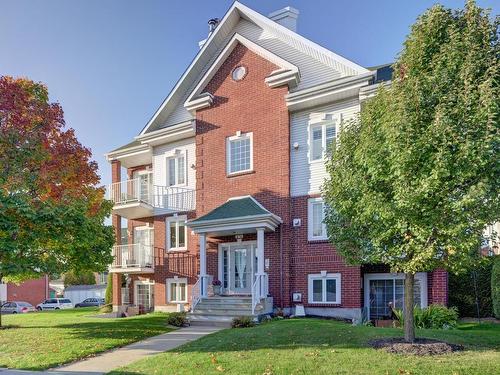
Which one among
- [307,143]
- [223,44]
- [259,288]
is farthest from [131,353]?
[223,44]

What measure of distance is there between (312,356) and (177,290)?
13.2 meters

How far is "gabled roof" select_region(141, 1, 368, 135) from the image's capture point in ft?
56.9

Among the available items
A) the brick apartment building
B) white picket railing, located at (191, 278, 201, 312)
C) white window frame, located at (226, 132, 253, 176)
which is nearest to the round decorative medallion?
the brick apartment building

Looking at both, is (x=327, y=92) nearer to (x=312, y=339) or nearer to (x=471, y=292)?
(x=471, y=292)

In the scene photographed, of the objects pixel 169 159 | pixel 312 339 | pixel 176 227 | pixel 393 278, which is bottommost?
pixel 312 339

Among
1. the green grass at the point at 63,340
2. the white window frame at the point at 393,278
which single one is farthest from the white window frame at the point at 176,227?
the white window frame at the point at 393,278

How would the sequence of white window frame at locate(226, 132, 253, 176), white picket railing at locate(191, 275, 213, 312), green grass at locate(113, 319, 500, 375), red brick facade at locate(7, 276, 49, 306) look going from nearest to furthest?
green grass at locate(113, 319, 500, 375)
white picket railing at locate(191, 275, 213, 312)
white window frame at locate(226, 132, 253, 176)
red brick facade at locate(7, 276, 49, 306)

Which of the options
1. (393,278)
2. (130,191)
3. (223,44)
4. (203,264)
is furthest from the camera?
(130,191)

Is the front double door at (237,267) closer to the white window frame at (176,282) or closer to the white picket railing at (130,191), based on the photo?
the white window frame at (176,282)

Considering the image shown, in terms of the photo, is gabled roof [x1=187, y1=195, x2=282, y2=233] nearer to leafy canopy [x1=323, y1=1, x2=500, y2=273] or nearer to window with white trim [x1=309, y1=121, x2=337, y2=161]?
Answer: window with white trim [x1=309, y1=121, x2=337, y2=161]

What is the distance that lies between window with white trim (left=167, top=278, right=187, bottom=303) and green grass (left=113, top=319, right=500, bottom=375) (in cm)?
917

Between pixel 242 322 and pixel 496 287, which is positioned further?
pixel 242 322

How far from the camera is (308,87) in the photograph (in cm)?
1742

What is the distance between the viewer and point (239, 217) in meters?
16.8
